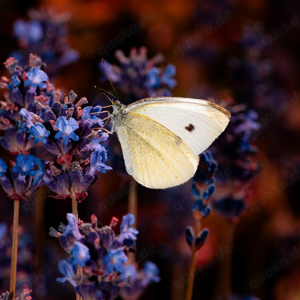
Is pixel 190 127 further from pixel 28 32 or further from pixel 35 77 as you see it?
pixel 28 32

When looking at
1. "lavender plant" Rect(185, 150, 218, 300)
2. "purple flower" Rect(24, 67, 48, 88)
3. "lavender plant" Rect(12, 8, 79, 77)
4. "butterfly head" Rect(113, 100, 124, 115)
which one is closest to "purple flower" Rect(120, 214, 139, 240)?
"lavender plant" Rect(185, 150, 218, 300)

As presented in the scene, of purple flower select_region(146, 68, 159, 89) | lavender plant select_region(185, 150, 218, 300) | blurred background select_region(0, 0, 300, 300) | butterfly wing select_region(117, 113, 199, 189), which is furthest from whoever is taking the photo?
blurred background select_region(0, 0, 300, 300)

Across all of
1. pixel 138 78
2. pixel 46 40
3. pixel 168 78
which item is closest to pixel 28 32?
pixel 46 40

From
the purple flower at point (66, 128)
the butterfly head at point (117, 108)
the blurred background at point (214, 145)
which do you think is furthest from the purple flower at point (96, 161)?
the blurred background at point (214, 145)

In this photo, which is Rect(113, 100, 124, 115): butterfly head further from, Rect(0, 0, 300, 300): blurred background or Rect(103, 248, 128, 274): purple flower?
Rect(103, 248, 128, 274): purple flower

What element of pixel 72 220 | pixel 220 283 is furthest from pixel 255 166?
pixel 72 220

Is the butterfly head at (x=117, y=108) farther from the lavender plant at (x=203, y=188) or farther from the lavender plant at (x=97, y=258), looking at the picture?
the lavender plant at (x=97, y=258)

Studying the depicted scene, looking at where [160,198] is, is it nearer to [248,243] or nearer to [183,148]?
[248,243]

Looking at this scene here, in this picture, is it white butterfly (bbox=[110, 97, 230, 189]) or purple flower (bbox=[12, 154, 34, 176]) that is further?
white butterfly (bbox=[110, 97, 230, 189])
